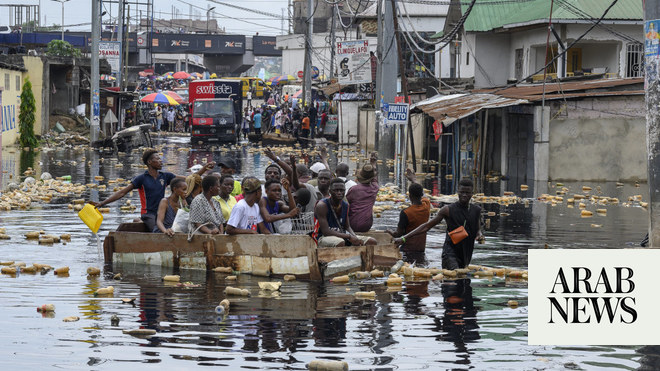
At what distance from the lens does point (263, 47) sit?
121 meters

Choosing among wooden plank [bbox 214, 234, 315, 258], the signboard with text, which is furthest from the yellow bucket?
the signboard with text

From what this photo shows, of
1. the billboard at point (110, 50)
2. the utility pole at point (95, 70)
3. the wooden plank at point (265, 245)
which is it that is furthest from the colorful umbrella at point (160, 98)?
the wooden plank at point (265, 245)

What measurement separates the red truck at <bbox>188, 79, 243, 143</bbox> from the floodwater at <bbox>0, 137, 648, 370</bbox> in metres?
35.4

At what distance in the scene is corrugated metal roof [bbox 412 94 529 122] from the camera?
29.7m

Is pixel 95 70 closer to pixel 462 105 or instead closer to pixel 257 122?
pixel 257 122

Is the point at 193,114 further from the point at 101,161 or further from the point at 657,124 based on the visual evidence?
the point at 657,124

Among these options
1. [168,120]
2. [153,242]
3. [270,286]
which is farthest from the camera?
[168,120]

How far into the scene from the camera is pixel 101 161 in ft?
123

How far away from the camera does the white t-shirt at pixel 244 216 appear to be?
13.4 meters

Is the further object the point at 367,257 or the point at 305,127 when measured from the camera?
the point at 305,127

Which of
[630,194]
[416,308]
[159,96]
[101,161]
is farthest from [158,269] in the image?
[159,96]

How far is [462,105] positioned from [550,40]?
1060 cm

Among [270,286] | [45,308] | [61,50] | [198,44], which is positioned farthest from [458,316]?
[198,44]

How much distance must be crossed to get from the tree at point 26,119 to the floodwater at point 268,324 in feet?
90.3
